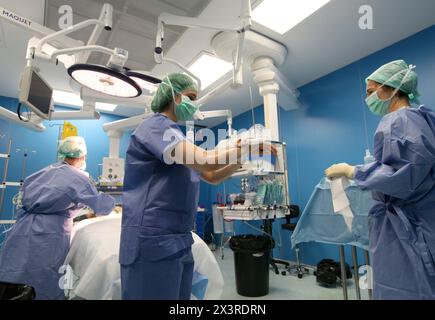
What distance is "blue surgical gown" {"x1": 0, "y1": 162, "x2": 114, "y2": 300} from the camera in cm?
159

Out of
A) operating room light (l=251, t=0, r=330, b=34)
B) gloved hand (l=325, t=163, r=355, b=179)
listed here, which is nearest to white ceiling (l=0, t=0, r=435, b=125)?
operating room light (l=251, t=0, r=330, b=34)

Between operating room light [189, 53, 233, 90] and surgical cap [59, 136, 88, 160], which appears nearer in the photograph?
surgical cap [59, 136, 88, 160]

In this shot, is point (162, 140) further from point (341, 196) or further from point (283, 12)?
point (283, 12)

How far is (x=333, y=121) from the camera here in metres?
3.57

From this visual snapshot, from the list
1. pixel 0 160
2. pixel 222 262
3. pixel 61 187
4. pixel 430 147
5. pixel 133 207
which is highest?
pixel 0 160

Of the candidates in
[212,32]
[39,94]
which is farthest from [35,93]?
[212,32]

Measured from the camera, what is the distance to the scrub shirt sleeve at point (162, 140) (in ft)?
3.17

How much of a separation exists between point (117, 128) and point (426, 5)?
3.12 metres

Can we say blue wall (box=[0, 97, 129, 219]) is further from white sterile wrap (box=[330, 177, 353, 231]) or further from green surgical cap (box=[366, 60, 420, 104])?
green surgical cap (box=[366, 60, 420, 104])

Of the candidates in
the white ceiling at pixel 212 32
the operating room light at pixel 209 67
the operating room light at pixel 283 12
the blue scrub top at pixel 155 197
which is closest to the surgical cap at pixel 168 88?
the blue scrub top at pixel 155 197

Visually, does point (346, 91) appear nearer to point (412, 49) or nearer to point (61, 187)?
point (412, 49)

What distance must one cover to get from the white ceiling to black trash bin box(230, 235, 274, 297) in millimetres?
2181

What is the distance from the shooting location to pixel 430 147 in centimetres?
106

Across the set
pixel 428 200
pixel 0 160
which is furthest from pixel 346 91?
pixel 0 160
